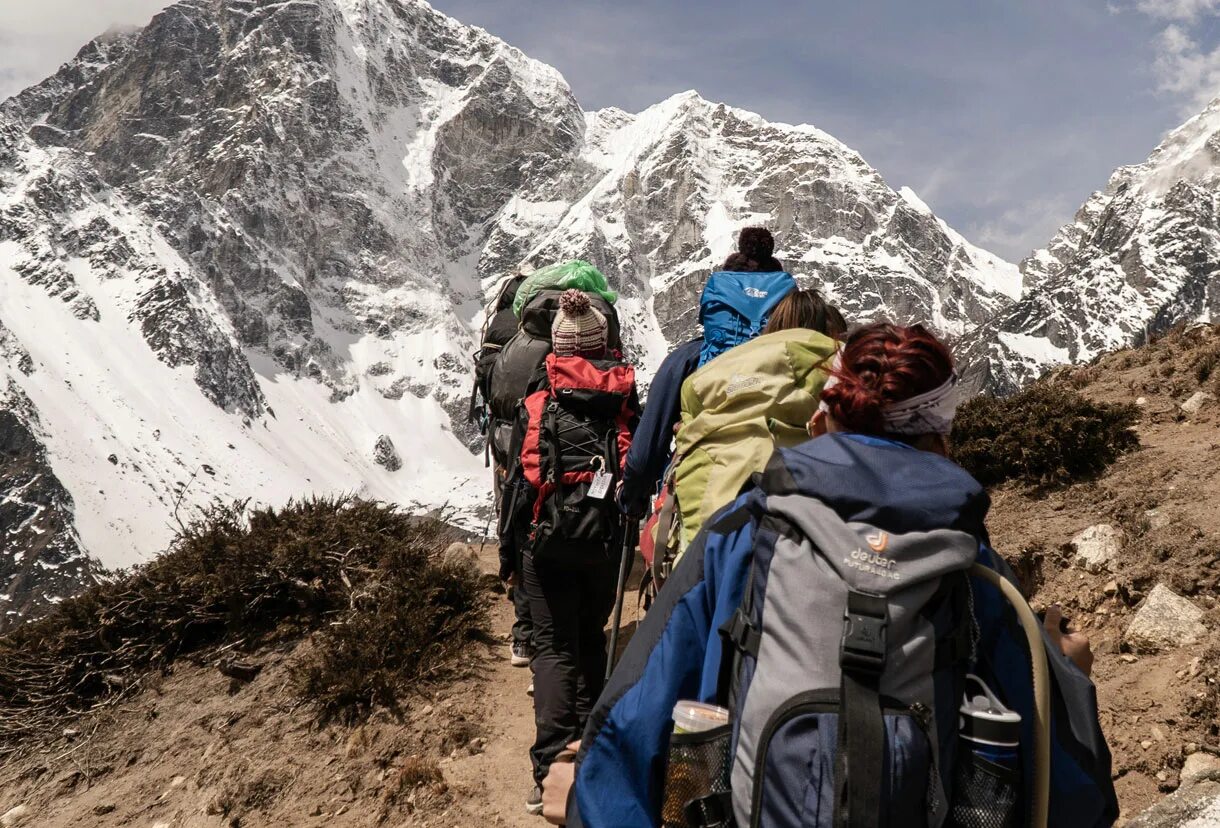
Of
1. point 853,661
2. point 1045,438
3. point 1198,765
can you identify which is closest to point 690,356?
point 853,661

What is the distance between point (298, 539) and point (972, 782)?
19.7 feet

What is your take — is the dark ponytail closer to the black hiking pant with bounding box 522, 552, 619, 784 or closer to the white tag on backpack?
the white tag on backpack

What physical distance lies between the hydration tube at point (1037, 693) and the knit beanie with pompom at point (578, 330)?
3.00 metres

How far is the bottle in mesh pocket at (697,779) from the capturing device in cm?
180

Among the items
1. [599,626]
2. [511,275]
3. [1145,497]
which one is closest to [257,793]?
[599,626]

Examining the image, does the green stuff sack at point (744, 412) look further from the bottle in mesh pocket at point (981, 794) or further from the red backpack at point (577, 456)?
the bottle in mesh pocket at point (981, 794)

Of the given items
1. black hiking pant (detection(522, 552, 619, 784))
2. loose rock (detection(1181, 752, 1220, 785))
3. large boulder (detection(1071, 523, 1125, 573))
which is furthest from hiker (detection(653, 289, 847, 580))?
large boulder (detection(1071, 523, 1125, 573))

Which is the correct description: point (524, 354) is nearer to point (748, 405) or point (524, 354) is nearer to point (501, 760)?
point (501, 760)

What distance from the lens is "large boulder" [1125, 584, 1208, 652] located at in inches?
166

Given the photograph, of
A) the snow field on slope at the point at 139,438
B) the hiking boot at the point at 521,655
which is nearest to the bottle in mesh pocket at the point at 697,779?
the hiking boot at the point at 521,655

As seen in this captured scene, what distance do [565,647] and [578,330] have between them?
164 cm

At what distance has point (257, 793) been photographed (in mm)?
4938

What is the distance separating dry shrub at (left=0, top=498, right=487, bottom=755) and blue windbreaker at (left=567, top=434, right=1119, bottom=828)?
13.2 feet

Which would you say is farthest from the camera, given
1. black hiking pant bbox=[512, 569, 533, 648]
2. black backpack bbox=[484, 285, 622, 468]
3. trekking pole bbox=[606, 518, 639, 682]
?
black hiking pant bbox=[512, 569, 533, 648]
